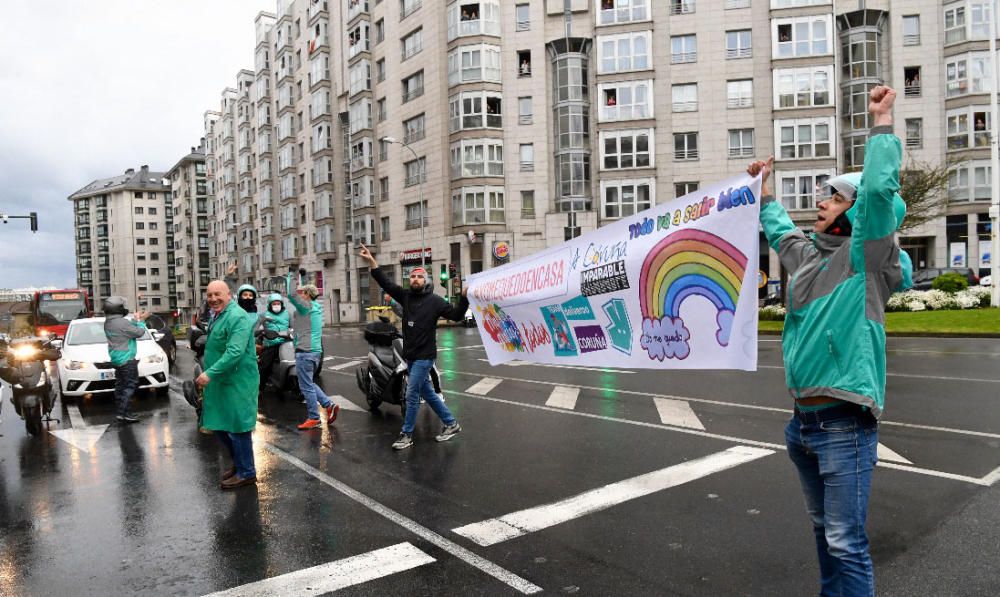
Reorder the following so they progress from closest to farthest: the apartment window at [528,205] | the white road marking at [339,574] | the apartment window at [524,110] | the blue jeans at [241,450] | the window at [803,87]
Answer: the white road marking at [339,574] < the blue jeans at [241,450] < the window at [803,87] < the apartment window at [528,205] < the apartment window at [524,110]

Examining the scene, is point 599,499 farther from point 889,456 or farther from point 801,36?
point 801,36

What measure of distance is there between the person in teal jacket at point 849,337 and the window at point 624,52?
42591mm

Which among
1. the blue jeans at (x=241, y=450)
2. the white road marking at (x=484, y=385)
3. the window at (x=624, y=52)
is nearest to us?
the blue jeans at (x=241, y=450)

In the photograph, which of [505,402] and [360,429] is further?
[505,402]

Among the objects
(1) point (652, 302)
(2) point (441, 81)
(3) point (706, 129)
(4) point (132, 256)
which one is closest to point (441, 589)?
(1) point (652, 302)

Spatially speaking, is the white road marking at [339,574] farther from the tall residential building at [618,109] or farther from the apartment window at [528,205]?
the apartment window at [528,205]

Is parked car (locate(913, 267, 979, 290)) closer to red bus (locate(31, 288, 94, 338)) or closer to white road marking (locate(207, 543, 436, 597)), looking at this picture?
white road marking (locate(207, 543, 436, 597))

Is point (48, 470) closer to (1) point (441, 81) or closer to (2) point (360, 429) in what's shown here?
(2) point (360, 429)

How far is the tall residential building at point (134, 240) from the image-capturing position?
403 ft

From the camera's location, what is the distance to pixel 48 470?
23.3ft

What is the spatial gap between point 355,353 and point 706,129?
29423mm

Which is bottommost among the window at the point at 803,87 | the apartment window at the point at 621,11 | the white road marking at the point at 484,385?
the white road marking at the point at 484,385

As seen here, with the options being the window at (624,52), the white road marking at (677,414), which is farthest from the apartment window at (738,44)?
the white road marking at (677,414)

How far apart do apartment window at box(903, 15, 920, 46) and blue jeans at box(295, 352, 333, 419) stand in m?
43.7
